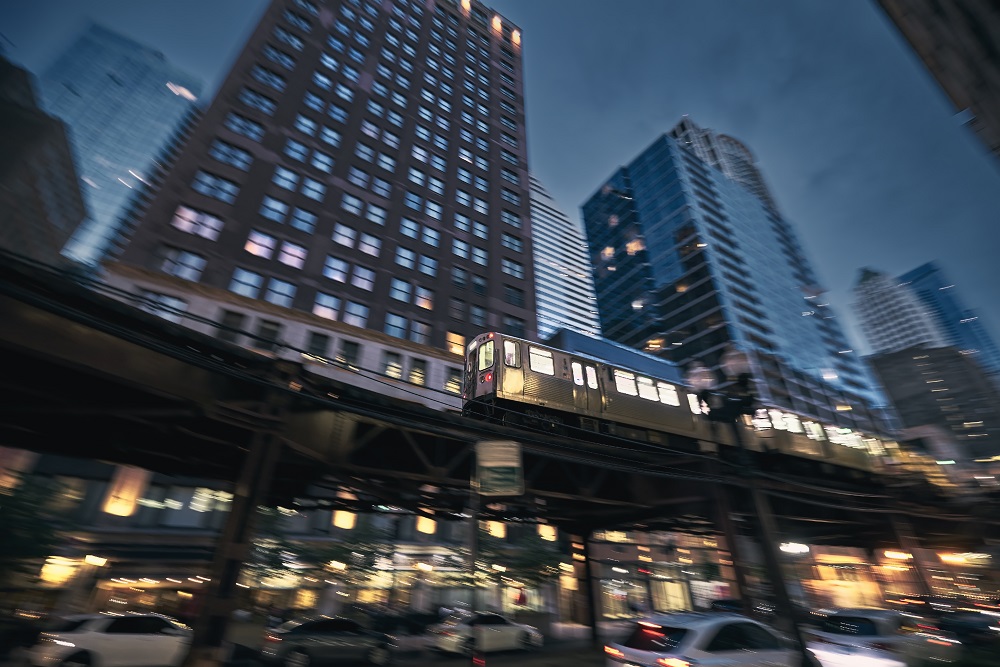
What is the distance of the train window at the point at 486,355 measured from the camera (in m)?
16.2

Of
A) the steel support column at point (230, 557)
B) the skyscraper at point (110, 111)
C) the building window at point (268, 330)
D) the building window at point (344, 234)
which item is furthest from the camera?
the skyscraper at point (110, 111)

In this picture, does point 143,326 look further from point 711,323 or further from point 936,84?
point 711,323

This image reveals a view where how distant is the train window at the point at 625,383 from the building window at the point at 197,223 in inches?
1058

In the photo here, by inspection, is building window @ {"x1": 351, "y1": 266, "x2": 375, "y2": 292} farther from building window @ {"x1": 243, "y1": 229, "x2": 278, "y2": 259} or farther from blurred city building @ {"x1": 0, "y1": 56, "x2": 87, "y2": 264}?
blurred city building @ {"x1": 0, "y1": 56, "x2": 87, "y2": 264}

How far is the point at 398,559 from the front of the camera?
93.8ft

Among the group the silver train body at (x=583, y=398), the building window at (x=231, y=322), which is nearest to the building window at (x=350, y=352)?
Result: the building window at (x=231, y=322)

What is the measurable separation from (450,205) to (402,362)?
17.5 meters

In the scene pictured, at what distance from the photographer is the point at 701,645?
23.5 feet

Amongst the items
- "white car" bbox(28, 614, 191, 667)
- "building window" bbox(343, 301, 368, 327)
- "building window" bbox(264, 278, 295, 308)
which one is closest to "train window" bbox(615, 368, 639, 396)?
"white car" bbox(28, 614, 191, 667)

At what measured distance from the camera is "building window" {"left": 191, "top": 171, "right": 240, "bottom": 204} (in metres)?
30.3

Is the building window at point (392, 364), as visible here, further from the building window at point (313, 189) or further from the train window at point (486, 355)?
the train window at point (486, 355)

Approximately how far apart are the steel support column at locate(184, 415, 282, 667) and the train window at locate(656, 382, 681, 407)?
46.7 ft

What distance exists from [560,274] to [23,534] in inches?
5067

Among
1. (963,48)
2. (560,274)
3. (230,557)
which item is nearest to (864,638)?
(230,557)
